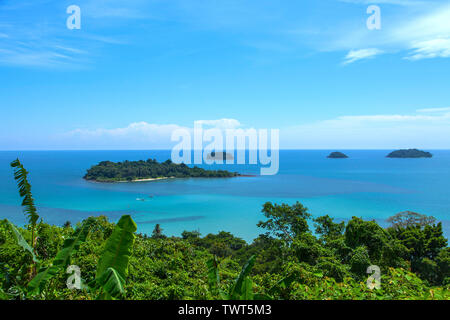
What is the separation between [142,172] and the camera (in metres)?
93.6

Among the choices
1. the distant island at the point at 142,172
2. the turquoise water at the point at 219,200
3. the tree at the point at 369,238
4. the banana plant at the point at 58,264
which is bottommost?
the turquoise water at the point at 219,200

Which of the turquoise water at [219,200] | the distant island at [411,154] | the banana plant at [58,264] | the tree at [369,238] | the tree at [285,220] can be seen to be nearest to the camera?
the banana plant at [58,264]

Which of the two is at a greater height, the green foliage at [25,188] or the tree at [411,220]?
the green foliage at [25,188]

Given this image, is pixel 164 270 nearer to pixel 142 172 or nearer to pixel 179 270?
pixel 179 270

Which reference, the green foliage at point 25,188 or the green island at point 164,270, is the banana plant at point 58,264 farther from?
the green foliage at point 25,188

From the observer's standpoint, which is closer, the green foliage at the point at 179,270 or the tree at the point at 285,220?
the green foliage at the point at 179,270

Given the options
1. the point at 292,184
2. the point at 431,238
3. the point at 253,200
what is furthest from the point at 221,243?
the point at 292,184

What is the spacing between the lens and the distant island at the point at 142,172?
88.2m

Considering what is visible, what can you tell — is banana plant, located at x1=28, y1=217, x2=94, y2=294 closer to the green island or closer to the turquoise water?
the green island

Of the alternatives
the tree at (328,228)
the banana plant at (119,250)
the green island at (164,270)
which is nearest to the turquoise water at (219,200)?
the tree at (328,228)

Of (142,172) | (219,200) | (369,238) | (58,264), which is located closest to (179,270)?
(58,264)

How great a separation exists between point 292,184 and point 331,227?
6558cm
